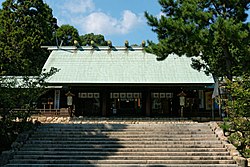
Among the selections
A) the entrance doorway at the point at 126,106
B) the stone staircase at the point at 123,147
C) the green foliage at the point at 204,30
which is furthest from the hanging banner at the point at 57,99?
the green foliage at the point at 204,30

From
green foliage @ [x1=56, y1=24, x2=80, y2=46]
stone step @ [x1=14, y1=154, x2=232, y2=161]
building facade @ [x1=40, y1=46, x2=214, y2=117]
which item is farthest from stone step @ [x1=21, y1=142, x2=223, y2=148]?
green foliage @ [x1=56, y1=24, x2=80, y2=46]

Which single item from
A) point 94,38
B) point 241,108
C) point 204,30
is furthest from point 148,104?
point 94,38

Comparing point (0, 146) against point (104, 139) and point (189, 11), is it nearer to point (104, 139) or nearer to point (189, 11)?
point (104, 139)

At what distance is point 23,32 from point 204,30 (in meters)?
22.2

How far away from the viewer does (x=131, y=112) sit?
21.7 m

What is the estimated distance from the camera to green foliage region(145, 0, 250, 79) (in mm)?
13055

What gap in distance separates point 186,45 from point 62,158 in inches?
320

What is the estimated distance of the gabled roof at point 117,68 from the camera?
19.7 m

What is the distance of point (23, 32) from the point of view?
3020 centimetres

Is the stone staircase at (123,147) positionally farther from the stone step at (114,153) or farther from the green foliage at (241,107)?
the green foliage at (241,107)

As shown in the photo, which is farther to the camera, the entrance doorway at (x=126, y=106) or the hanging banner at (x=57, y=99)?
the entrance doorway at (x=126, y=106)

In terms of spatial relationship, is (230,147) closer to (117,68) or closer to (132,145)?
(132,145)

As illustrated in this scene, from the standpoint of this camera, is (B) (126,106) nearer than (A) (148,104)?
No

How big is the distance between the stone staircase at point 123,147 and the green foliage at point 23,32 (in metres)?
18.0
